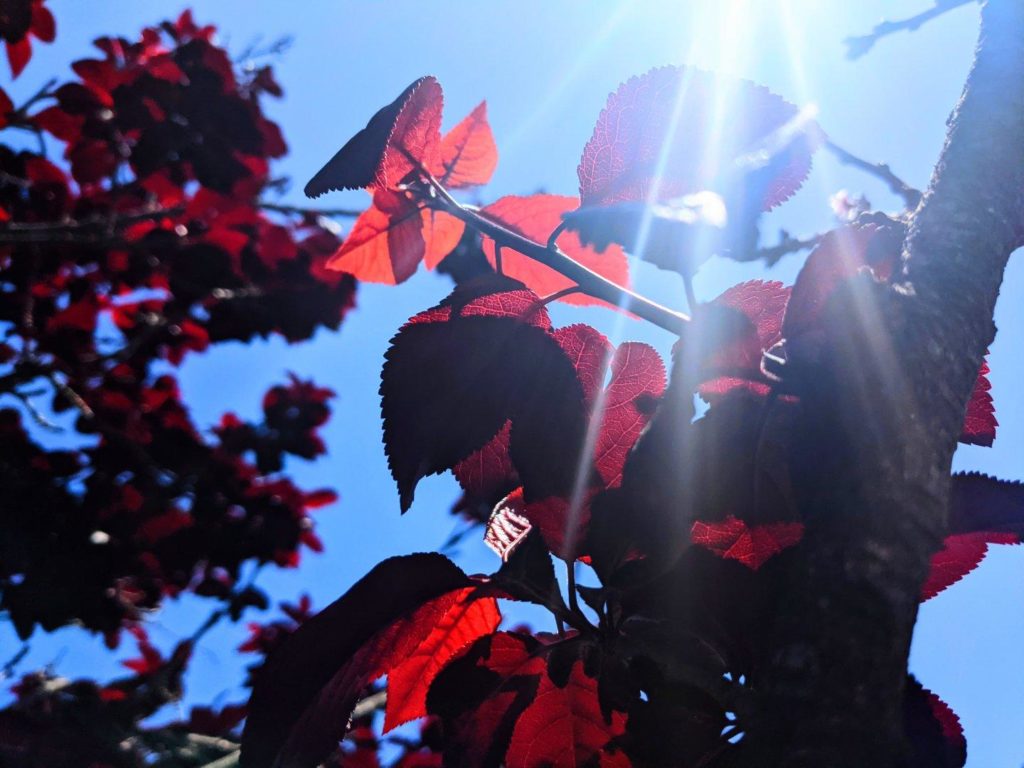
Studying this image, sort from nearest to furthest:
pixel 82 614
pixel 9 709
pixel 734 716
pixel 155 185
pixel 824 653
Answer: pixel 824 653 → pixel 734 716 → pixel 9 709 → pixel 82 614 → pixel 155 185

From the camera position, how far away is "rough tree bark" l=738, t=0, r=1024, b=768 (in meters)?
0.31

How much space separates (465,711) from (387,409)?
9.2 inches

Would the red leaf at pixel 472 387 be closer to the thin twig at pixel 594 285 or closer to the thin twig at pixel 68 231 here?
the thin twig at pixel 594 285

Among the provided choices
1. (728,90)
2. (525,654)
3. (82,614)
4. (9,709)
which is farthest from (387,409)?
(82,614)

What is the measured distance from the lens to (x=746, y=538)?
46cm

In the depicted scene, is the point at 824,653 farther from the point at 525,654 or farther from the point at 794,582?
the point at 525,654

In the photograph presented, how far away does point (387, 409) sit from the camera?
1.58ft

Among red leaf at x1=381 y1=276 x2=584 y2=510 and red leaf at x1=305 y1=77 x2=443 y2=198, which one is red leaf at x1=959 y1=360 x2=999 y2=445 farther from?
red leaf at x1=305 y1=77 x2=443 y2=198

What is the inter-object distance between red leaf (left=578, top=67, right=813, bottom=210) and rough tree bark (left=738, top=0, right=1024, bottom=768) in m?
0.13

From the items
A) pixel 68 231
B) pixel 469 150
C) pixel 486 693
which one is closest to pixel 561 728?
pixel 486 693

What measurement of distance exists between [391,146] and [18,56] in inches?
81.5

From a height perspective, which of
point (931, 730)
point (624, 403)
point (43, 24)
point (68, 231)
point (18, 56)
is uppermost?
point (43, 24)

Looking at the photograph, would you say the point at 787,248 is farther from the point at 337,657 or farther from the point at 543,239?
the point at 337,657

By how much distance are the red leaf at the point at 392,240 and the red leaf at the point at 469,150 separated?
63 millimetres
